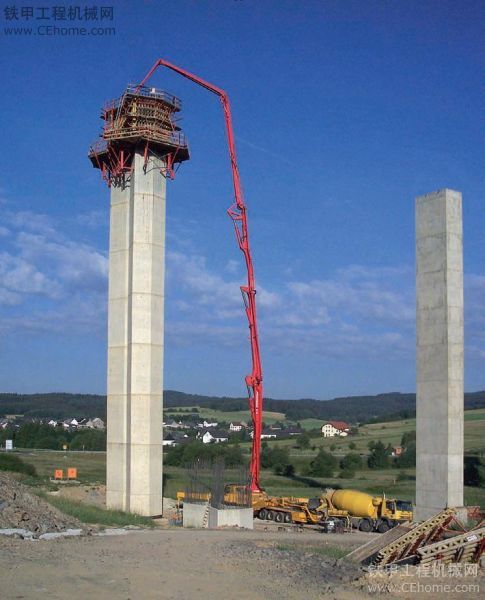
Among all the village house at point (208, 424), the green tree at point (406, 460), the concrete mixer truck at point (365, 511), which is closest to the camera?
the concrete mixer truck at point (365, 511)

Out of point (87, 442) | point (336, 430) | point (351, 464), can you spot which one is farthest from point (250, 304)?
point (336, 430)

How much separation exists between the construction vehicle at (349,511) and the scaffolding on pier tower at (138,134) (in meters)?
17.7

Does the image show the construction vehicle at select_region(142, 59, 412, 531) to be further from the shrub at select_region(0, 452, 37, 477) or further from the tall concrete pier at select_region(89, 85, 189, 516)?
the shrub at select_region(0, 452, 37, 477)

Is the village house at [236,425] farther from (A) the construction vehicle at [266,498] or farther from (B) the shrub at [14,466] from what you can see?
(A) the construction vehicle at [266,498]

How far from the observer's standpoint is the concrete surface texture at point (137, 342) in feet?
124

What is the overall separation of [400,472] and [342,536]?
43487 millimetres

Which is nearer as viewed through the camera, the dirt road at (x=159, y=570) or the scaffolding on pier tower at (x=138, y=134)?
the dirt road at (x=159, y=570)

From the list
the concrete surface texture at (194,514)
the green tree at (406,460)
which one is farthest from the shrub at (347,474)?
the concrete surface texture at (194,514)

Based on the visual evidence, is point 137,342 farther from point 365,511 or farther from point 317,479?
point 317,479

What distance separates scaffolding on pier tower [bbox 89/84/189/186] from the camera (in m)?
39.6

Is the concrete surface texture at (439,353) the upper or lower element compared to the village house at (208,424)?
upper

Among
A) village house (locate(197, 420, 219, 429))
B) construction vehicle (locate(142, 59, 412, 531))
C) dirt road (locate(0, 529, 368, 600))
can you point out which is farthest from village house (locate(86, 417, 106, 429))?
dirt road (locate(0, 529, 368, 600))

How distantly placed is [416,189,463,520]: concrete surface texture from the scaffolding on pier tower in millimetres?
13556

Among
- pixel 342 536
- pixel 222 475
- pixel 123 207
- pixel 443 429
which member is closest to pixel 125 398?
pixel 222 475
